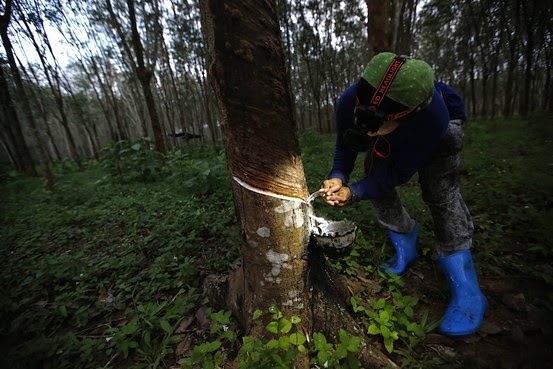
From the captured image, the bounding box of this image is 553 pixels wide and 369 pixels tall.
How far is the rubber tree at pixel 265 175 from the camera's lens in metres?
1.19

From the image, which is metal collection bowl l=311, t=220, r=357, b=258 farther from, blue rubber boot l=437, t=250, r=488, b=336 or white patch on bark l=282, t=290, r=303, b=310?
blue rubber boot l=437, t=250, r=488, b=336

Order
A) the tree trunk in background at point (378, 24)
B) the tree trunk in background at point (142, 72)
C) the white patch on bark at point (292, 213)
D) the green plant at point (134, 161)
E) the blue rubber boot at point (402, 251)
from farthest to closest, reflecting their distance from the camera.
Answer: the tree trunk in background at point (142, 72) → the green plant at point (134, 161) → the tree trunk in background at point (378, 24) → the blue rubber boot at point (402, 251) → the white patch on bark at point (292, 213)

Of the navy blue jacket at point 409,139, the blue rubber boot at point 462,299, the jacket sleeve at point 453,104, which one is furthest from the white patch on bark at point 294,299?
the jacket sleeve at point 453,104

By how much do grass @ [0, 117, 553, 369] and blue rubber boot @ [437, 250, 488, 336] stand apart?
0.50 metres

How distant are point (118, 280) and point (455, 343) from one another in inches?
103

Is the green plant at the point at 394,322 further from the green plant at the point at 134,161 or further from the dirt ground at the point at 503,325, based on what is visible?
the green plant at the point at 134,161

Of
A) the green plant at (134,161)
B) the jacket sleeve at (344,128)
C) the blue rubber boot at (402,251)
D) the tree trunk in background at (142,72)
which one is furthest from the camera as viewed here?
the tree trunk in background at (142,72)

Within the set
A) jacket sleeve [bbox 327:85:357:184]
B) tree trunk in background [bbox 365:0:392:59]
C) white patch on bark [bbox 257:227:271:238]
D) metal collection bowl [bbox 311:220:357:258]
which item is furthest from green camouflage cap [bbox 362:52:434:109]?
tree trunk in background [bbox 365:0:392:59]

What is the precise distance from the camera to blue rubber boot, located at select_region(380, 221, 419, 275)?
219cm

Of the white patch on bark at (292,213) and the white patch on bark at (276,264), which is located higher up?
the white patch on bark at (292,213)

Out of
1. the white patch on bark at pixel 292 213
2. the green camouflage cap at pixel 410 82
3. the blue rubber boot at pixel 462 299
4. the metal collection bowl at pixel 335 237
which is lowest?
the blue rubber boot at pixel 462 299

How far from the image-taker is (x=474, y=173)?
4328mm

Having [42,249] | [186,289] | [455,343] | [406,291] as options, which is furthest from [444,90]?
[42,249]

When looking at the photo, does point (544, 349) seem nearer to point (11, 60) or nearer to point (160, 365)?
point (160, 365)
